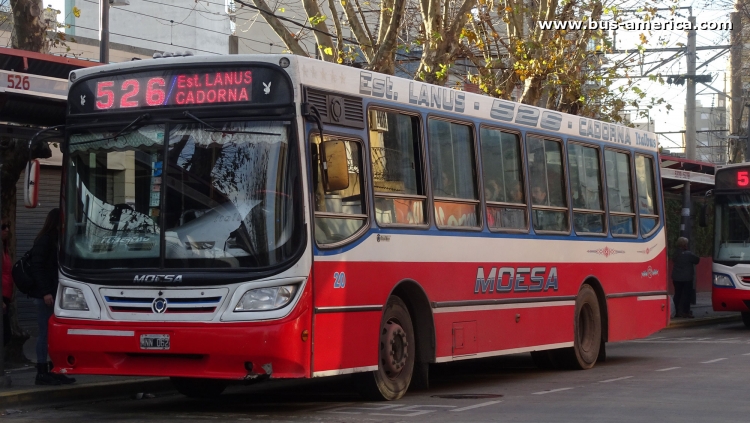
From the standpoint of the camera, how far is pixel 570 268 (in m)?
13.7

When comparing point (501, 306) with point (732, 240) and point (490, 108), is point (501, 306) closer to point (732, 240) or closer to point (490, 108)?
point (490, 108)

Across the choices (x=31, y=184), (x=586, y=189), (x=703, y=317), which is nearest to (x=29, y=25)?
(x=31, y=184)

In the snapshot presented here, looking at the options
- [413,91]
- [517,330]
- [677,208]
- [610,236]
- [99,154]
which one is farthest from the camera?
[677,208]

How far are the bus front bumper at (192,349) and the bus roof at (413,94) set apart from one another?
79.0 inches

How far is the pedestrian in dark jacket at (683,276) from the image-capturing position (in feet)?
81.3

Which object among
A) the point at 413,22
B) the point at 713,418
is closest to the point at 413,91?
the point at 713,418

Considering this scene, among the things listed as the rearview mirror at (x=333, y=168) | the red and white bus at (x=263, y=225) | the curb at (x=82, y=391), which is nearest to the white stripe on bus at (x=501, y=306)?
the red and white bus at (x=263, y=225)

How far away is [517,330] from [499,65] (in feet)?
32.0

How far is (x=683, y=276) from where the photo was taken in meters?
24.9

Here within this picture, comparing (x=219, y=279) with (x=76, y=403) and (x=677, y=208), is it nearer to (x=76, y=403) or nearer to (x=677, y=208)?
(x=76, y=403)

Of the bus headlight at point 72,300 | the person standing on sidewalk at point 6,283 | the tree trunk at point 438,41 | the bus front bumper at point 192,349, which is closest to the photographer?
the bus front bumper at point 192,349

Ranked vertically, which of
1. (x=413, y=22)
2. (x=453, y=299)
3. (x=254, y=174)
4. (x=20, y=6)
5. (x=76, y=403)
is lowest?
(x=76, y=403)

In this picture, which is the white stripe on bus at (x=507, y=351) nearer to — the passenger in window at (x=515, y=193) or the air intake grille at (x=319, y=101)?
the passenger in window at (x=515, y=193)

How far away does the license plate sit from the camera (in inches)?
361
